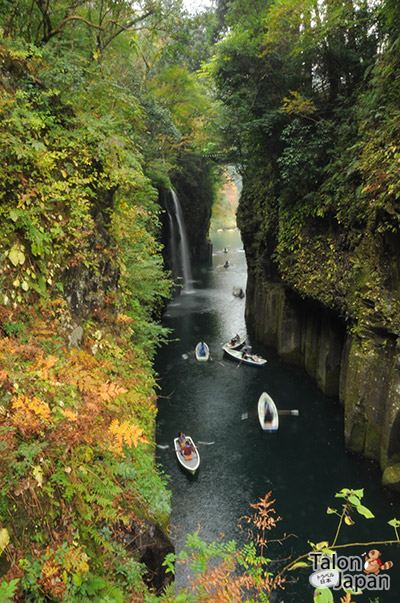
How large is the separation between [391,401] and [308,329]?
953 centimetres

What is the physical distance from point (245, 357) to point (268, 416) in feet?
23.5

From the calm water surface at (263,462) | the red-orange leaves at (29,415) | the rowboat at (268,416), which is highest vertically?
the red-orange leaves at (29,415)

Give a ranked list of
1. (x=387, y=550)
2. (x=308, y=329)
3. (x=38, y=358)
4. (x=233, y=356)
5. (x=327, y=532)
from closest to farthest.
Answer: (x=38, y=358), (x=387, y=550), (x=327, y=532), (x=308, y=329), (x=233, y=356)

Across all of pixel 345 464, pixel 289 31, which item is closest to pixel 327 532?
pixel 345 464

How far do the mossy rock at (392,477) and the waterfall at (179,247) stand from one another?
29931mm

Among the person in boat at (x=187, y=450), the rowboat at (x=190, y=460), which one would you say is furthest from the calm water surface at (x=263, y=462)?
the person in boat at (x=187, y=450)

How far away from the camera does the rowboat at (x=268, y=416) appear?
17.6 metres

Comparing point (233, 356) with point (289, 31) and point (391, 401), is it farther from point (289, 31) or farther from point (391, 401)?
point (289, 31)

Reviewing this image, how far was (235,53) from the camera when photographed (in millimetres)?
19719

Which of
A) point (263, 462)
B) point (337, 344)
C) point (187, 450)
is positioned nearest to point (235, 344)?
point (337, 344)

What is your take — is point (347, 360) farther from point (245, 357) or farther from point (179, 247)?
point (179, 247)

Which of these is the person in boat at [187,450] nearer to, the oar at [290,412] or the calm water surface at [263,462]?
the calm water surface at [263,462]

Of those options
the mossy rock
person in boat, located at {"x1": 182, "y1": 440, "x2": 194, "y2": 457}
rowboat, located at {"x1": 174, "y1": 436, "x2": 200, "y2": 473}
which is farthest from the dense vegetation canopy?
the mossy rock

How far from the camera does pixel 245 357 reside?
24.8 metres
